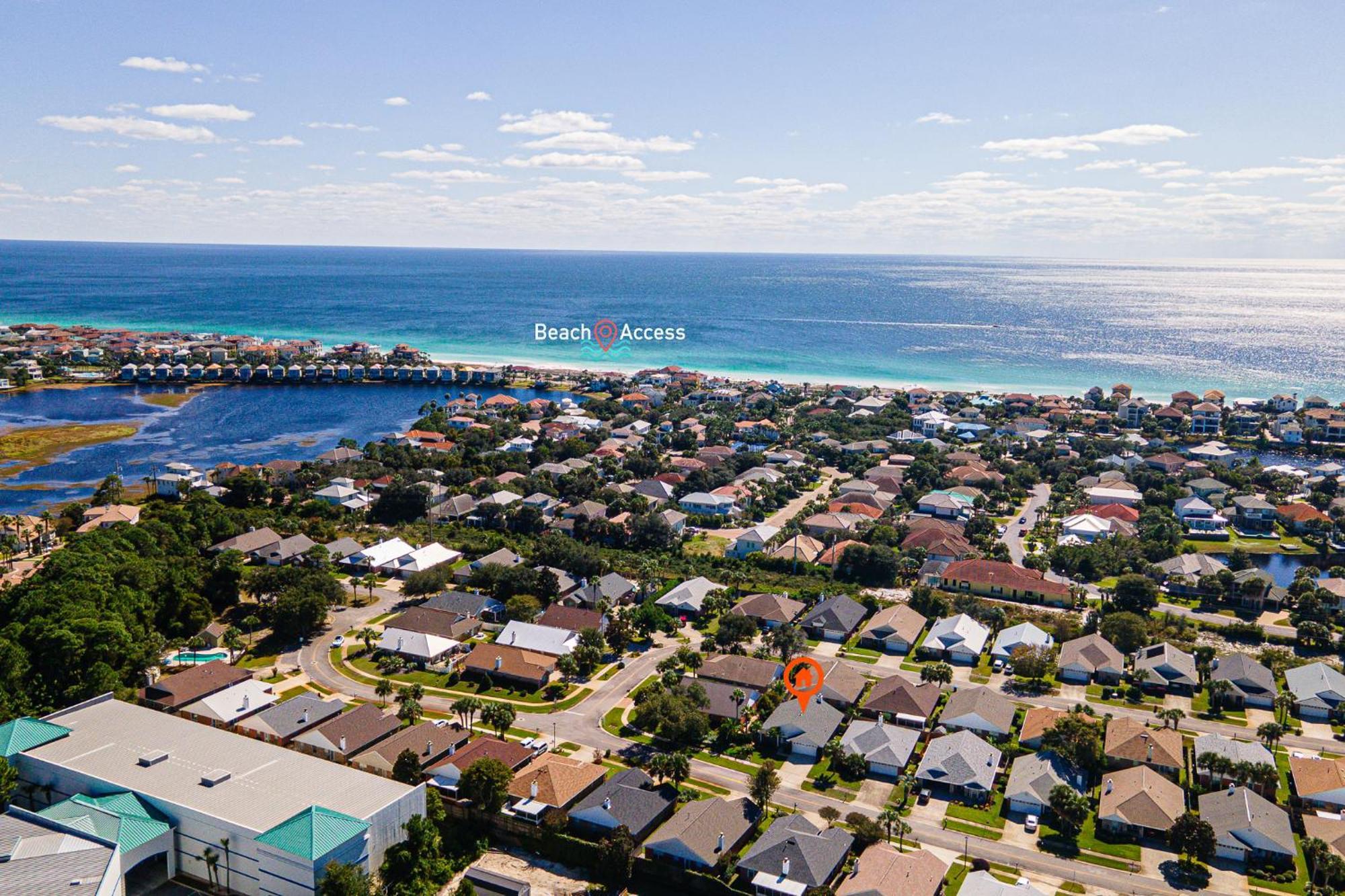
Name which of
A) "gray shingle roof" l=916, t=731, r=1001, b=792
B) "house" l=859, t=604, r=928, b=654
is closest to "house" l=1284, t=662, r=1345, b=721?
"gray shingle roof" l=916, t=731, r=1001, b=792

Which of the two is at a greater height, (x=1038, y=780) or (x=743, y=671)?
(x=743, y=671)

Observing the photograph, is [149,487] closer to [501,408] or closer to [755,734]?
[501,408]

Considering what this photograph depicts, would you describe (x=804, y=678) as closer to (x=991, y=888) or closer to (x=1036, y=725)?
(x=1036, y=725)

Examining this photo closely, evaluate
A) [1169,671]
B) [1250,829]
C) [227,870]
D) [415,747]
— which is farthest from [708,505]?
[227,870]

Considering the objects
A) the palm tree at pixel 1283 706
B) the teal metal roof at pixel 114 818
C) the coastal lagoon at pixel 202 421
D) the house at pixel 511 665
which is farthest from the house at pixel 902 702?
the coastal lagoon at pixel 202 421

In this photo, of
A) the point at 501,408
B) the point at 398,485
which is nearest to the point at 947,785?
the point at 398,485

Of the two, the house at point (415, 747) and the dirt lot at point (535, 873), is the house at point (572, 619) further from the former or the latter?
the dirt lot at point (535, 873)
